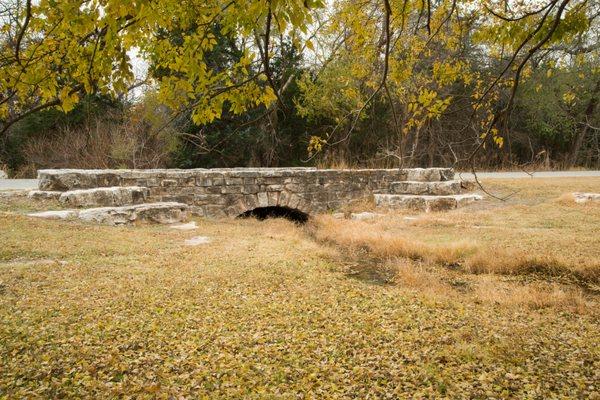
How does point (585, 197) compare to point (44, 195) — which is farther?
point (585, 197)

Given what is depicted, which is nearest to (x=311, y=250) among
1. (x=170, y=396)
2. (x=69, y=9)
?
(x=170, y=396)

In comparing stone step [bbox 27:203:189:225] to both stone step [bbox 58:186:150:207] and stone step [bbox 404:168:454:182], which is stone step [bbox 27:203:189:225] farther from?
stone step [bbox 404:168:454:182]

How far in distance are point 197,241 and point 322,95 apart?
37.2 feet

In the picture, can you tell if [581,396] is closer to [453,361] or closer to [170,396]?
[453,361]

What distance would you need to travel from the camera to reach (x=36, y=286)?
4.91 meters

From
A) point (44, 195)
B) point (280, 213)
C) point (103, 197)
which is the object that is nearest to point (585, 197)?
point (280, 213)

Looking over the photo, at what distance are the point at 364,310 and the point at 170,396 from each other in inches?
88.5

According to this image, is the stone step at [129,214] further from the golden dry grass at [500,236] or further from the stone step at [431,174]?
the stone step at [431,174]

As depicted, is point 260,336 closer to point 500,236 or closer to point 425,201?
point 500,236

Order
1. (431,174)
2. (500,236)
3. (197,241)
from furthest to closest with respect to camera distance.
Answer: (431,174), (500,236), (197,241)

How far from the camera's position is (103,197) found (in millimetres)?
9375

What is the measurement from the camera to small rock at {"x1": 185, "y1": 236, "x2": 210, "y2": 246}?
7864 millimetres

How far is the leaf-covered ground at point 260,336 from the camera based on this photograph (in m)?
3.21

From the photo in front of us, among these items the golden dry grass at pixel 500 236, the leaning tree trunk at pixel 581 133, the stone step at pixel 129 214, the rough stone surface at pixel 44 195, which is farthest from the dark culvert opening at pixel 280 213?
the leaning tree trunk at pixel 581 133
